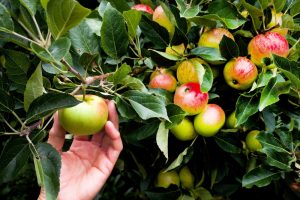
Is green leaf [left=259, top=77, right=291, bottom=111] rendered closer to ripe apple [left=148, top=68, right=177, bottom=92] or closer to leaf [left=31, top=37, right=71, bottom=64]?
ripe apple [left=148, top=68, right=177, bottom=92]

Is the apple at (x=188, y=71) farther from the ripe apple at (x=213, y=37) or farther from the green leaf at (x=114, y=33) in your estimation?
the green leaf at (x=114, y=33)

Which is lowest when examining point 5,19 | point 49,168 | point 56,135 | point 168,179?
point 168,179

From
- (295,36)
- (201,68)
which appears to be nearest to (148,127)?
(201,68)

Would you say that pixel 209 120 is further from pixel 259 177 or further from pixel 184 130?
pixel 259 177

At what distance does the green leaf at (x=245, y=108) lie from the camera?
1.01m

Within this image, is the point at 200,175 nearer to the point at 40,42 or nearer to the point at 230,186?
the point at 230,186

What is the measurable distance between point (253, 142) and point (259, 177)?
103mm

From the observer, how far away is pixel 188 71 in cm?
104

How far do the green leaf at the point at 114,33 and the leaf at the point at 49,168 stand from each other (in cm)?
31

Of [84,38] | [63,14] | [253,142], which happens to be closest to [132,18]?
[84,38]

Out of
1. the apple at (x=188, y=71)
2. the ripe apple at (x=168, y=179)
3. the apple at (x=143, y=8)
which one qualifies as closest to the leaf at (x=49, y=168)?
the apple at (x=188, y=71)

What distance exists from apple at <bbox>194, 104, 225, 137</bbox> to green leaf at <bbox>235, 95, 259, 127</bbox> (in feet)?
0.27

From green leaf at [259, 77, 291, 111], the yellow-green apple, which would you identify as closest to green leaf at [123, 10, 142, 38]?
green leaf at [259, 77, 291, 111]

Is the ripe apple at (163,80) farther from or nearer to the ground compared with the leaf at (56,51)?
nearer to the ground
